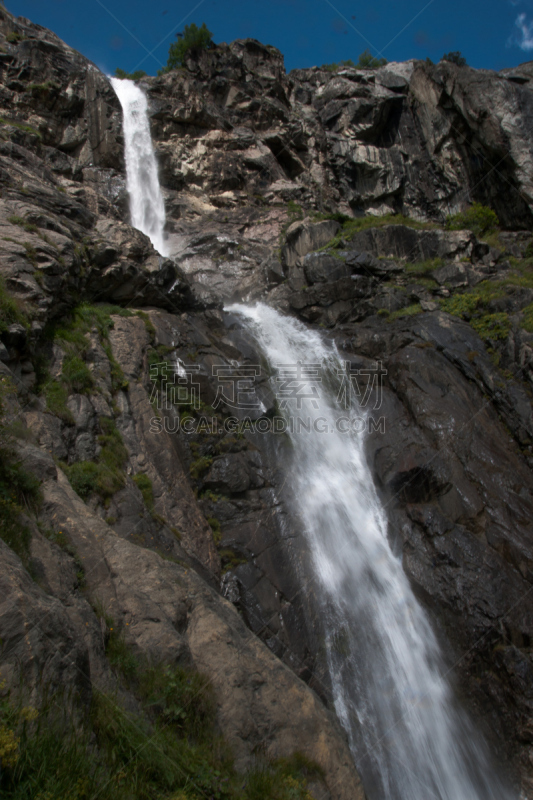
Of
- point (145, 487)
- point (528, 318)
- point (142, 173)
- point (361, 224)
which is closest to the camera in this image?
point (145, 487)

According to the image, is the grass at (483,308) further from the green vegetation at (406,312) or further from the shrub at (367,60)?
the shrub at (367,60)

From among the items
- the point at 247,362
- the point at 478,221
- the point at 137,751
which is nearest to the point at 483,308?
the point at 478,221

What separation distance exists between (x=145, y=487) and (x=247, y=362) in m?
6.24

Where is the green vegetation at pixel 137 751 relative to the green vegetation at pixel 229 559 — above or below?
above

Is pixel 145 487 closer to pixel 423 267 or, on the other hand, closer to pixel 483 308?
pixel 483 308

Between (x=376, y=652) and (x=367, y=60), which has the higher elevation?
(x=367, y=60)

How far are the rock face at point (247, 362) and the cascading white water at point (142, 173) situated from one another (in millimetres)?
685

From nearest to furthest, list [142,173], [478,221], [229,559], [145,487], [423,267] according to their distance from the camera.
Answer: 1. [145,487]
2. [229,559]
3. [423,267]
4. [478,221]
5. [142,173]

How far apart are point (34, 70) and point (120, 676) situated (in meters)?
26.8

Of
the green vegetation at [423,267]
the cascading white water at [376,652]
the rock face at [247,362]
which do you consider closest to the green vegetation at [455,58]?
the rock face at [247,362]

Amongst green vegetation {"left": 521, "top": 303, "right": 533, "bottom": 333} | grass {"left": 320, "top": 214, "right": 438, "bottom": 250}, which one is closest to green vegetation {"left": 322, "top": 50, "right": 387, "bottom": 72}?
grass {"left": 320, "top": 214, "right": 438, "bottom": 250}

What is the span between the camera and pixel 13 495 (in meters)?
4.49

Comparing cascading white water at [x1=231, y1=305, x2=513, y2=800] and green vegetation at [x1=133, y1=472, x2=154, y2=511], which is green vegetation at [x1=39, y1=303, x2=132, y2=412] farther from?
cascading white water at [x1=231, y1=305, x2=513, y2=800]

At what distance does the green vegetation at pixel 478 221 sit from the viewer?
20.8 m
